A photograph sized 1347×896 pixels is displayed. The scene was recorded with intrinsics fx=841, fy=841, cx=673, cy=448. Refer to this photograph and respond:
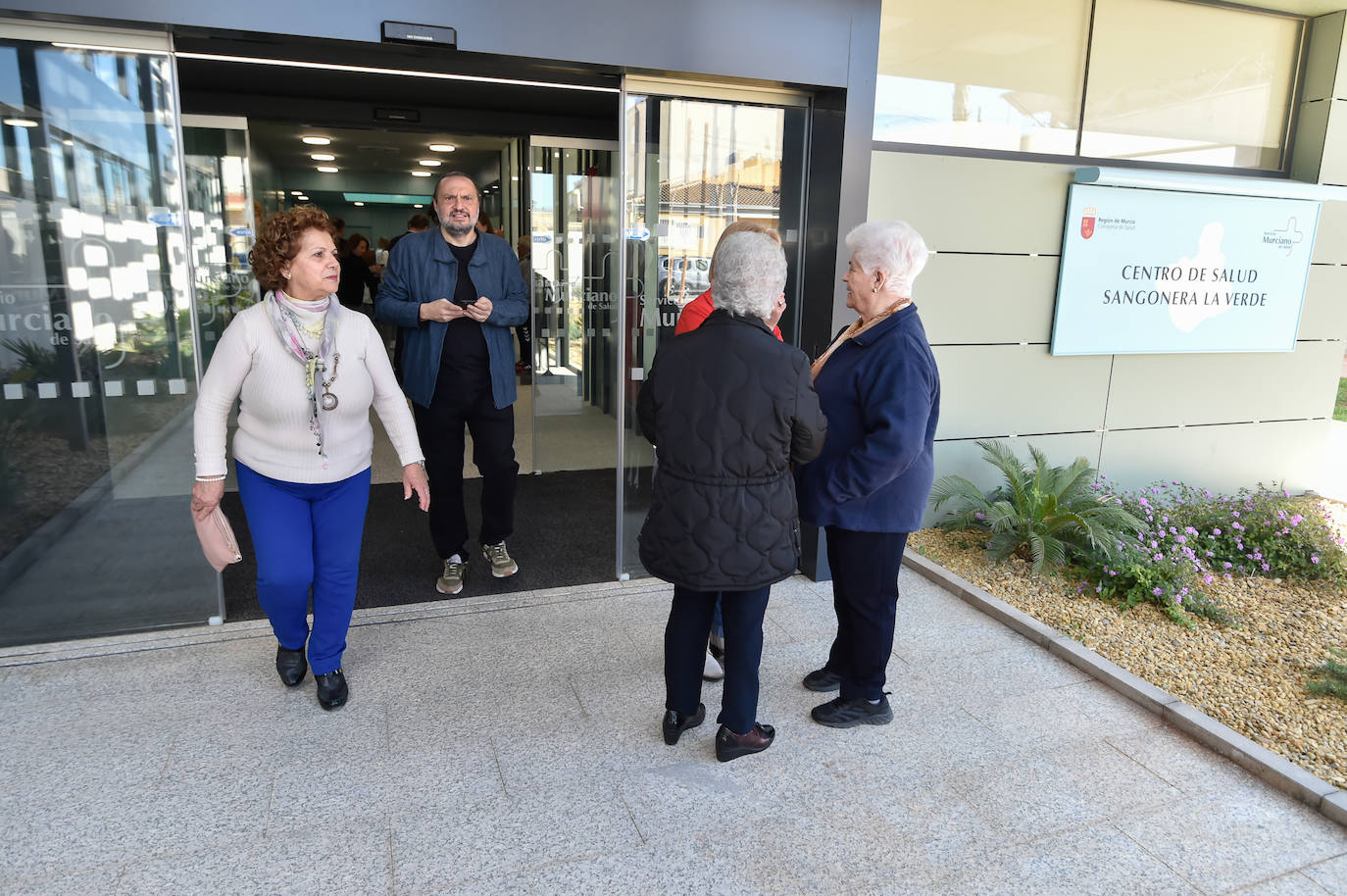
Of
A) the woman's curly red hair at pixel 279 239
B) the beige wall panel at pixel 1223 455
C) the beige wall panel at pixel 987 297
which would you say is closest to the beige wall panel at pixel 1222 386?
the beige wall panel at pixel 1223 455

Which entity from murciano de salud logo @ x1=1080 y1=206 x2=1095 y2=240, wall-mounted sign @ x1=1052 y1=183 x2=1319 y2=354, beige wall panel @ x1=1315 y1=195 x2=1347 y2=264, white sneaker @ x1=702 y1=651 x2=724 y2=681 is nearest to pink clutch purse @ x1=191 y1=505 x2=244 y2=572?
white sneaker @ x1=702 y1=651 x2=724 y2=681

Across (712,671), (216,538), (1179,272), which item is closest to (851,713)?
(712,671)

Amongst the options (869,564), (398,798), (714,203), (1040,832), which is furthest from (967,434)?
(398,798)

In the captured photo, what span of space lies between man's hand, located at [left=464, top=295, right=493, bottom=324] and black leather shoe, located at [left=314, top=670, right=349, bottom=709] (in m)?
1.68

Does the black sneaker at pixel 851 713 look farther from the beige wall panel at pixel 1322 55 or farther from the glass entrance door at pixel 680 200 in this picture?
the beige wall panel at pixel 1322 55

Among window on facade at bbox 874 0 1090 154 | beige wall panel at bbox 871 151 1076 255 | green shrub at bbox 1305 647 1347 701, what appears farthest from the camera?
window on facade at bbox 874 0 1090 154

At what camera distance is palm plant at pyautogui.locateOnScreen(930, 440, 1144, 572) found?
14.9 feet

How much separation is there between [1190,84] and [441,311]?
5396 mm

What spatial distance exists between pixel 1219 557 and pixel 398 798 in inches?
192

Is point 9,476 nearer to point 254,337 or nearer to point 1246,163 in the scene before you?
point 254,337

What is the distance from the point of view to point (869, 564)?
290 cm

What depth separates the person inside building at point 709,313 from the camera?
2.66 metres

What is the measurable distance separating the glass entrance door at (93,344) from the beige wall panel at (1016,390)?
423 cm

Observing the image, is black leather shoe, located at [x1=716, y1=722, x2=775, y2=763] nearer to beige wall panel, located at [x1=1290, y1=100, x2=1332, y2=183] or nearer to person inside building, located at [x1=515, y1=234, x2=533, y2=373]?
person inside building, located at [x1=515, y1=234, x2=533, y2=373]
